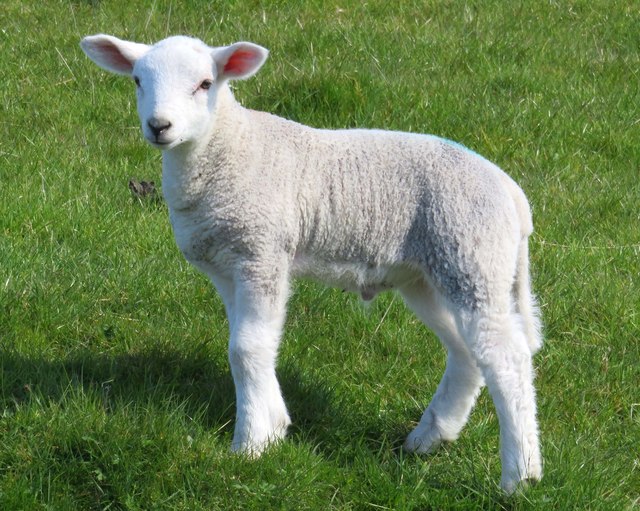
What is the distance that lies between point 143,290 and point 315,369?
930 mm

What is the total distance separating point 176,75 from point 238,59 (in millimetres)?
291

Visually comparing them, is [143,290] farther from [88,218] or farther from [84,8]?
[84,8]

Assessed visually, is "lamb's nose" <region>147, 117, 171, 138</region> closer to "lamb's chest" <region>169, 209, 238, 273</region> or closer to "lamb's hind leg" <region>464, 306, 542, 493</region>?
"lamb's chest" <region>169, 209, 238, 273</region>

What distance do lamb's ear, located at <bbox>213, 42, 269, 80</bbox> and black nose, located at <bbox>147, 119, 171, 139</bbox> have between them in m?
0.40

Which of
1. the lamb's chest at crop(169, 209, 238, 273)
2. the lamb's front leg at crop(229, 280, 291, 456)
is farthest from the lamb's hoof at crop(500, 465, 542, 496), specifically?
the lamb's chest at crop(169, 209, 238, 273)

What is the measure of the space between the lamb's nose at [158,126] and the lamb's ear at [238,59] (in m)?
0.40

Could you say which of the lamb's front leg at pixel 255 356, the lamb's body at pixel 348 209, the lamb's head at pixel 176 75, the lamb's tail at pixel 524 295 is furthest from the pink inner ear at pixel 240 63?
the lamb's tail at pixel 524 295

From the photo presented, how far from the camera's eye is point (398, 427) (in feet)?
14.2

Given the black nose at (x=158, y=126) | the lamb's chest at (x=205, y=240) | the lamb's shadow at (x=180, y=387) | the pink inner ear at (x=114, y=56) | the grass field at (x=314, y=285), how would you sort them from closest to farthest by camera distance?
the black nose at (x=158, y=126)
the grass field at (x=314, y=285)
the lamb's chest at (x=205, y=240)
the pink inner ear at (x=114, y=56)
the lamb's shadow at (x=180, y=387)

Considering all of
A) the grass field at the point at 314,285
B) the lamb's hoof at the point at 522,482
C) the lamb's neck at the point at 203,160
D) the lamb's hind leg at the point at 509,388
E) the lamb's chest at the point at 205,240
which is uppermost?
the lamb's neck at the point at 203,160

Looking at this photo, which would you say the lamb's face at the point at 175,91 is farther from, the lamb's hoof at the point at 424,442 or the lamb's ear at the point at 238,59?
the lamb's hoof at the point at 424,442

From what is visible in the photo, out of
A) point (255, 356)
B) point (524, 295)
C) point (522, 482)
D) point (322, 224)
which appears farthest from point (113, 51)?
point (522, 482)

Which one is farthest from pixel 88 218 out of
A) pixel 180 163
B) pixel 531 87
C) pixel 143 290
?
pixel 531 87

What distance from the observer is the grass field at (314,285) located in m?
3.77
